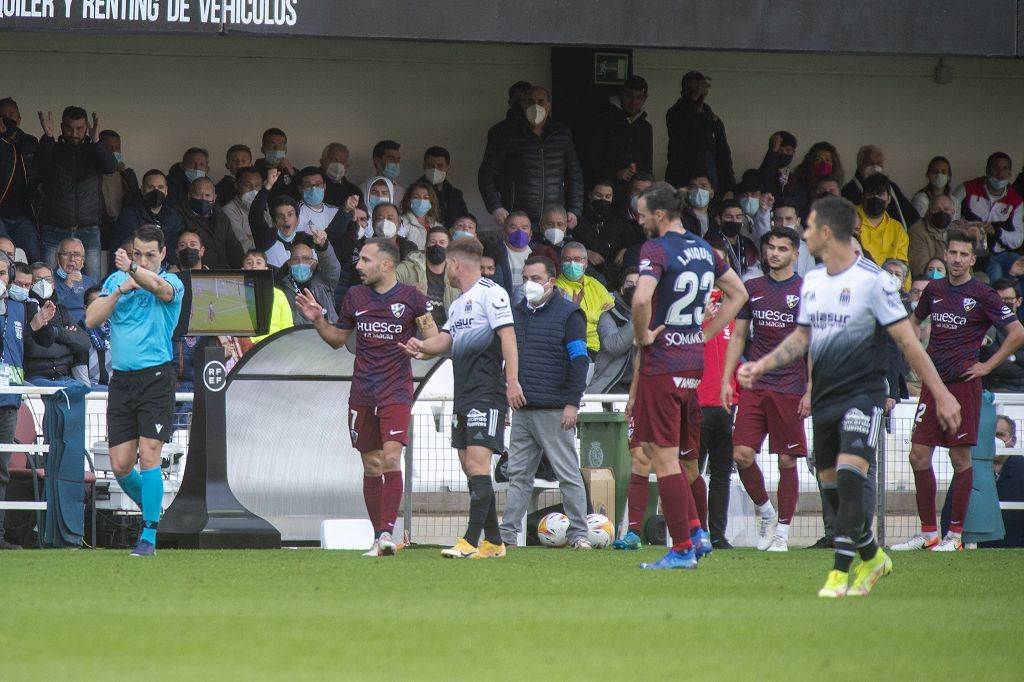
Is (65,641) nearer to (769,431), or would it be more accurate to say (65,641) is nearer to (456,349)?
(456,349)

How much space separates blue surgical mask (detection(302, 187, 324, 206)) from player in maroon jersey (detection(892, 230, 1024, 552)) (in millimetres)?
7189

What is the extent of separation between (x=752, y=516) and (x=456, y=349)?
4.09m

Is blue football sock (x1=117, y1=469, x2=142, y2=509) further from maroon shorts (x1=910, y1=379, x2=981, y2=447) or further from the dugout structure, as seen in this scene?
maroon shorts (x1=910, y1=379, x2=981, y2=447)

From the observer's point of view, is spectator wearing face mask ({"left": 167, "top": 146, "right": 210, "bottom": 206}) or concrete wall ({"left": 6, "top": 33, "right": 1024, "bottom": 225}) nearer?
spectator wearing face mask ({"left": 167, "top": 146, "right": 210, "bottom": 206})

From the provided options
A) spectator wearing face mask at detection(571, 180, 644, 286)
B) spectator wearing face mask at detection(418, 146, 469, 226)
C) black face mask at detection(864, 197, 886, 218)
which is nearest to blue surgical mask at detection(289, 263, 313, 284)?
spectator wearing face mask at detection(418, 146, 469, 226)

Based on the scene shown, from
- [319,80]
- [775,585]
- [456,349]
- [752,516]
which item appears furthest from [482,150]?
[775,585]

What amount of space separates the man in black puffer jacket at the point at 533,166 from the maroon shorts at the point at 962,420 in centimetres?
628

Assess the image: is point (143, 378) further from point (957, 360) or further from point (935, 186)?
point (935, 186)

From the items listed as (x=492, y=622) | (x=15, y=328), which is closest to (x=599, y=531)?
(x=15, y=328)

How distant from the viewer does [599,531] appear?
12820 mm

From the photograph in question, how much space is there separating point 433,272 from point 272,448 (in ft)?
13.7

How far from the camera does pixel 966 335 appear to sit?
12516mm

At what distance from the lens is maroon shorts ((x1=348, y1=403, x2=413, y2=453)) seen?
1102 cm

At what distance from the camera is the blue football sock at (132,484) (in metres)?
11.0
